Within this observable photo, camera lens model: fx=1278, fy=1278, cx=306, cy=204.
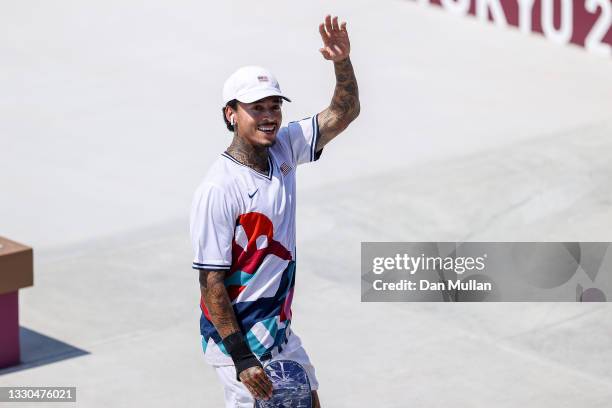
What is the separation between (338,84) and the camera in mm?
5996

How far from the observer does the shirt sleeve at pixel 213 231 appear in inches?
213

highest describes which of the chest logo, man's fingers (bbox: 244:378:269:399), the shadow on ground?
the chest logo

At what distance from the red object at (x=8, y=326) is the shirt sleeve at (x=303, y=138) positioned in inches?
110

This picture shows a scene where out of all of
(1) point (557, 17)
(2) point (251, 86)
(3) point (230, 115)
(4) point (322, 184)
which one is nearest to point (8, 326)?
(3) point (230, 115)

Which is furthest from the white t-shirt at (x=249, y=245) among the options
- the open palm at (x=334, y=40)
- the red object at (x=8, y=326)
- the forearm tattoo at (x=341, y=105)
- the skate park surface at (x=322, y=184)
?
the red object at (x=8, y=326)

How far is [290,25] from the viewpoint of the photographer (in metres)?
16.9

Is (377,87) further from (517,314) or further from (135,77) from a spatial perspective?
(517,314)

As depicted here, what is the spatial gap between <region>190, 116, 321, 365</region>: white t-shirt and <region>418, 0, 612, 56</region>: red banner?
33.5ft

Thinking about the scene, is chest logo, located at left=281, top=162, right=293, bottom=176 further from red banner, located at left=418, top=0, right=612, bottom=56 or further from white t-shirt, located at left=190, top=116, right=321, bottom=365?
red banner, located at left=418, top=0, right=612, bottom=56

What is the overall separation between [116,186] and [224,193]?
639cm

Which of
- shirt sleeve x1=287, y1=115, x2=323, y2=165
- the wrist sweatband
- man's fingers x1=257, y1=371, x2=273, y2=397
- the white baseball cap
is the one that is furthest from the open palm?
man's fingers x1=257, y1=371, x2=273, y2=397

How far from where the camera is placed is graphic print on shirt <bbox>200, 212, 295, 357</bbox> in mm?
5504

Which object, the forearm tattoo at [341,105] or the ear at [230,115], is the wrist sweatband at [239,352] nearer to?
the ear at [230,115]

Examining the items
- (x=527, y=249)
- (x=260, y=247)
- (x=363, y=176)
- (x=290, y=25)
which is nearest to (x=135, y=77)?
(x=290, y=25)
